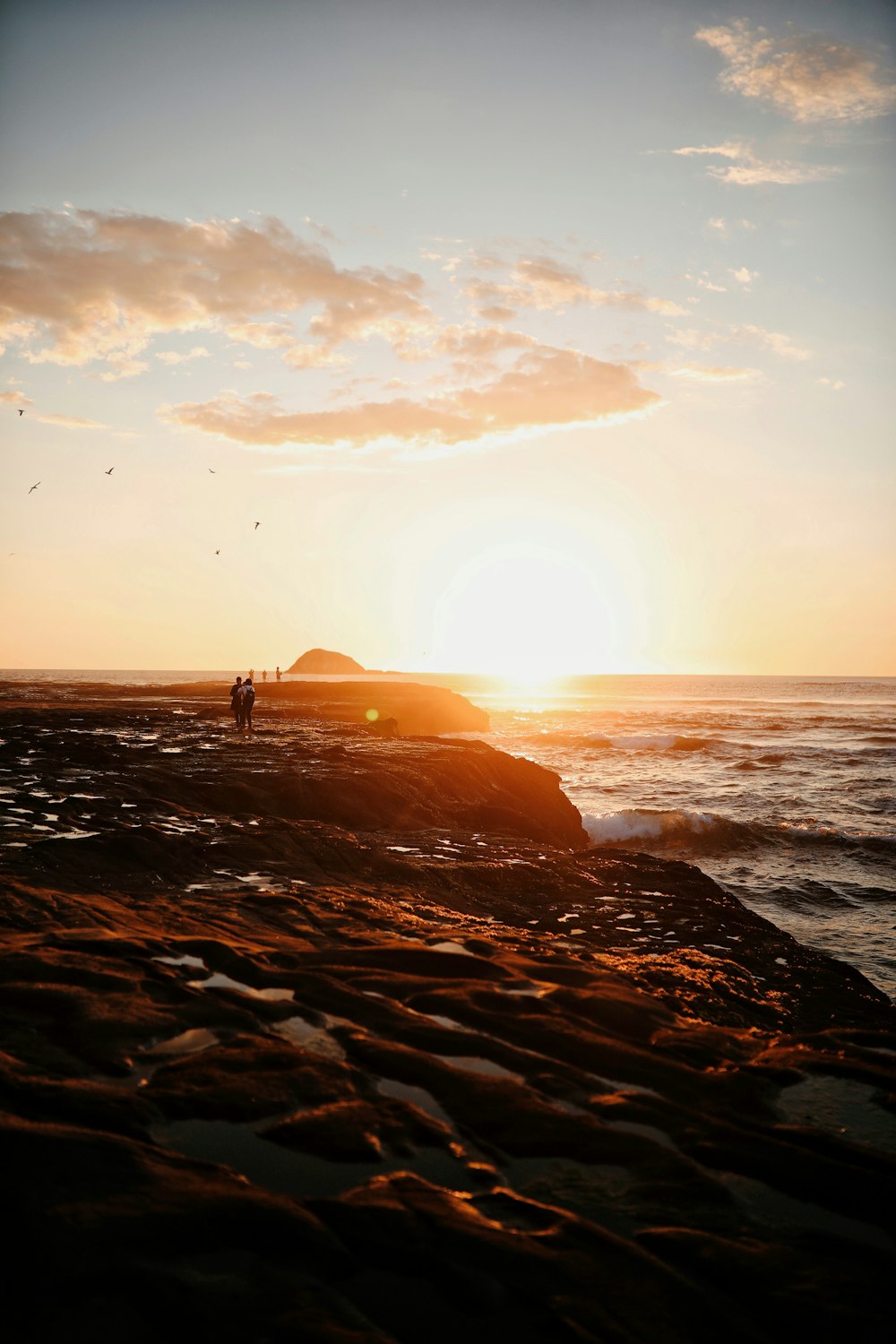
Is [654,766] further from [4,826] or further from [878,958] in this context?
[4,826]

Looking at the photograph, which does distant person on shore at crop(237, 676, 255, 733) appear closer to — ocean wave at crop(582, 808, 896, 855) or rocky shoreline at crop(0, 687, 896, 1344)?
ocean wave at crop(582, 808, 896, 855)

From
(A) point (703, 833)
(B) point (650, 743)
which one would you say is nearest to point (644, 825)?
(A) point (703, 833)

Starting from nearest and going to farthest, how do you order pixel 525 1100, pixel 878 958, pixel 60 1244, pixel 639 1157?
1. pixel 60 1244
2. pixel 639 1157
3. pixel 525 1100
4. pixel 878 958

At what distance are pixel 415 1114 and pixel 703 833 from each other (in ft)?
56.6

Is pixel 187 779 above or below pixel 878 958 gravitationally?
above

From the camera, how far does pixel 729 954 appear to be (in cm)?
1008

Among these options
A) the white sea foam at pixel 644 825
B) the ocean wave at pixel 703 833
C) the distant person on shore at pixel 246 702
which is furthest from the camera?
the distant person on shore at pixel 246 702

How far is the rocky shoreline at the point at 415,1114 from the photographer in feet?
12.2

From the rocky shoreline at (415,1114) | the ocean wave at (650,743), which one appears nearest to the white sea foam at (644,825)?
the rocky shoreline at (415,1114)

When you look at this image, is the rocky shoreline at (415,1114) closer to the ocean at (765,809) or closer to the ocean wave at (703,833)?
the ocean at (765,809)

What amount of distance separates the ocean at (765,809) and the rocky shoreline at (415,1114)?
435cm

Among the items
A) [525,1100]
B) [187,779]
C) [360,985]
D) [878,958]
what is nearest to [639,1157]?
[525,1100]

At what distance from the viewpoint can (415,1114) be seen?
201 inches

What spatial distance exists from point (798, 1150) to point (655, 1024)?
185cm
